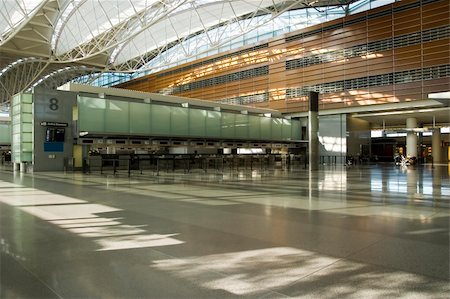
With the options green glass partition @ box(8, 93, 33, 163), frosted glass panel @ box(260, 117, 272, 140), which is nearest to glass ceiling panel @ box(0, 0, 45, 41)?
green glass partition @ box(8, 93, 33, 163)

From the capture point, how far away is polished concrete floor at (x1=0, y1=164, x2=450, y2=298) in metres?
3.24

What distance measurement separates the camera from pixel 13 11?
119 feet

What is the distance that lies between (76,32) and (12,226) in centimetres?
4403

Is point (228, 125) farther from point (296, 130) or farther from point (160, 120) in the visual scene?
point (296, 130)

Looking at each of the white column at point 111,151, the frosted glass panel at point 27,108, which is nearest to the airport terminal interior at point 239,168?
the frosted glass panel at point 27,108

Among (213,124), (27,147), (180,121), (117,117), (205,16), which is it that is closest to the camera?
(27,147)

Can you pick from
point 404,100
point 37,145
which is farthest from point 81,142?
point 404,100

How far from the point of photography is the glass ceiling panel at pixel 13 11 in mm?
32853

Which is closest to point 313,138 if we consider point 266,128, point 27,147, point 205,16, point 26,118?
point 266,128

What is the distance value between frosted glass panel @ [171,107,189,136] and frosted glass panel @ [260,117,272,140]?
945 centimetres

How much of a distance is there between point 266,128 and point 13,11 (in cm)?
2797

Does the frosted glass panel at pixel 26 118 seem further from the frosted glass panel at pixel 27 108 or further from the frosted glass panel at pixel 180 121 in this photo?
the frosted glass panel at pixel 180 121

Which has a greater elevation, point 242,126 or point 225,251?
point 242,126

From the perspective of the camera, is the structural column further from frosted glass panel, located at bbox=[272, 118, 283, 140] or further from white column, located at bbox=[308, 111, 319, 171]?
frosted glass panel, located at bbox=[272, 118, 283, 140]
